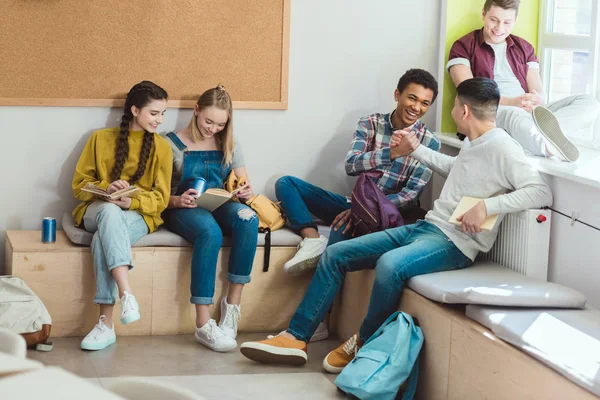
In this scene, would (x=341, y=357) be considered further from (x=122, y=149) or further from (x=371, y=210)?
(x=122, y=149)

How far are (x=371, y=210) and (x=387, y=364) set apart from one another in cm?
91

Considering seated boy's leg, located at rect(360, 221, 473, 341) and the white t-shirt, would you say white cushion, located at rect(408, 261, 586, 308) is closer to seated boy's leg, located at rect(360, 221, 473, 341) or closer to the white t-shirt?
seated boy's leg, located at rect(360, 221, 473, 341)

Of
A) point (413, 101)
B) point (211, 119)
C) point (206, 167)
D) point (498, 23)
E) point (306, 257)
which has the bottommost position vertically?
point (306, 257)

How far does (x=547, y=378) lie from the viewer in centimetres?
281

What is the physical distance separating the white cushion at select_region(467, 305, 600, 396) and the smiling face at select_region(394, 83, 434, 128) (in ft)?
4.31

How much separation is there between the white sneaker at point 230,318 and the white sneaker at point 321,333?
365mm

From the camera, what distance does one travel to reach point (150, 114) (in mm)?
4246

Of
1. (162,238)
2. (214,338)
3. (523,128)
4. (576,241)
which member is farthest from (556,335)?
(162,238)

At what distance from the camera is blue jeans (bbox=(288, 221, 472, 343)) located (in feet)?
11.9

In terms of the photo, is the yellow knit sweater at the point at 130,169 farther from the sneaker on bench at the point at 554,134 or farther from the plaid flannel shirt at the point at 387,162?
the sneaker on bench at the point at 554,134

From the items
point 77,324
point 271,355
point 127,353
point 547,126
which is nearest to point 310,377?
point 271,355

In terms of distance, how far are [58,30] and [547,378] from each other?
282 cm

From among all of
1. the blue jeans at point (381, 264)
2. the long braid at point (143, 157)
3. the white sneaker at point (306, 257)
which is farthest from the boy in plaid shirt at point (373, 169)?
the long braid at point (143, 157)

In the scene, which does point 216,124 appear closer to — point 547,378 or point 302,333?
point 302,333
